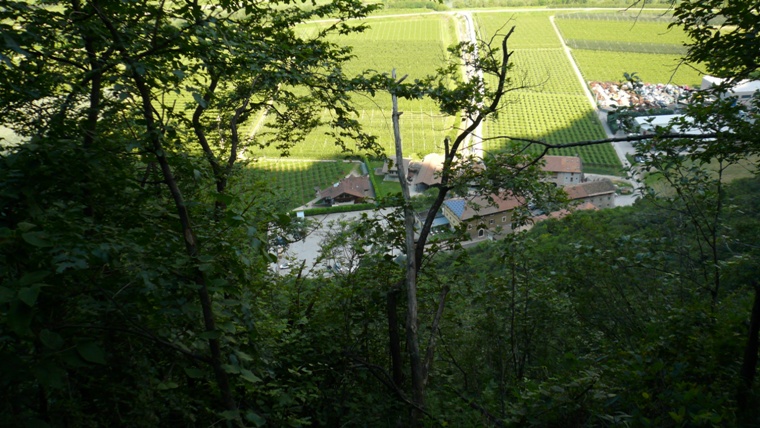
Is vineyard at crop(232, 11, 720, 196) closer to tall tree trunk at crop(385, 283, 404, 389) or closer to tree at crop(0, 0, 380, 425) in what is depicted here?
tall tree trunk at crop(385, 283, 404, 389)

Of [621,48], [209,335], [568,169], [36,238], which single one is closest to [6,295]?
[36,238]

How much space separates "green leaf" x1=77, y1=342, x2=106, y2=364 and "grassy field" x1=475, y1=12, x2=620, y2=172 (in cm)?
3382

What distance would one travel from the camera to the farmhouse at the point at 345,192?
32.5 metres

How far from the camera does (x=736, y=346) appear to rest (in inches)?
141

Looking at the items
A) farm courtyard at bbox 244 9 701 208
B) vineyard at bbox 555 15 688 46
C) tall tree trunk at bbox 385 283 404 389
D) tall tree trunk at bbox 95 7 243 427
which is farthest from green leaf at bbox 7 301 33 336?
vineyard at bbox 555 15 688 46

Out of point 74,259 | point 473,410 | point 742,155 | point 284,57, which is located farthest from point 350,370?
point 742,155

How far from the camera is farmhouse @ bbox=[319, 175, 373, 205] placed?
32.5 metres

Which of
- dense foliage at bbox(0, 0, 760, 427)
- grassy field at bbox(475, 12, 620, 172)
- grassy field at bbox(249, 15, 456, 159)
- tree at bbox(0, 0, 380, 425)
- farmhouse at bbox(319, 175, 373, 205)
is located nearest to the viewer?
tree at bbox(0, 0, 380, 425)

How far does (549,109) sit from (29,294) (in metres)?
54.8

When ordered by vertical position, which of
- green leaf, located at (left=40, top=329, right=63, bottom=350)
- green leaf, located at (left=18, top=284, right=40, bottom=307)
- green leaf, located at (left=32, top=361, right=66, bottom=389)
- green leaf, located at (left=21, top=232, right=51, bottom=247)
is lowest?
green leaf, located at (left=32, top=361, right=66, bottom=389)

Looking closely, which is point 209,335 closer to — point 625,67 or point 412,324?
point 412,324

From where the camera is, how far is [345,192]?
32.6 meters

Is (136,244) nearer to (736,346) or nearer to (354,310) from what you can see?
(354,310)

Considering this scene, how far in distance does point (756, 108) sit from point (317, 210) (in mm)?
27821
